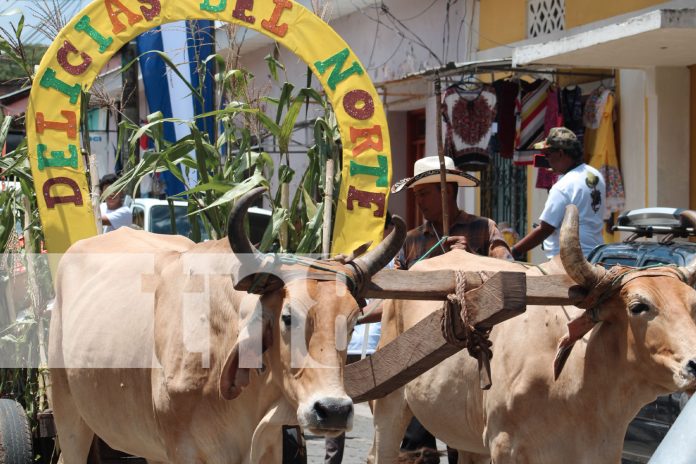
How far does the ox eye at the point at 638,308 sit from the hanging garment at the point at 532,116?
6802 mm

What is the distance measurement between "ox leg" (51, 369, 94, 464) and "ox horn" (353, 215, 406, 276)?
77.5 inches

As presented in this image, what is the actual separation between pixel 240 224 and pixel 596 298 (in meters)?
1.49

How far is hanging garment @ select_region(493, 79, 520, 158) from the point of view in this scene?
36.5 feet

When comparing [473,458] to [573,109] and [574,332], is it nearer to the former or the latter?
[574,332]

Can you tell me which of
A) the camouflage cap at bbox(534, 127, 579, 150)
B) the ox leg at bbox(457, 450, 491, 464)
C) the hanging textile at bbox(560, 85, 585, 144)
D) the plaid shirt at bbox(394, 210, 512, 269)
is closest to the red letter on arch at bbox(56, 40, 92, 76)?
the plaid shirt at bbox(394, 210, 512, 269)

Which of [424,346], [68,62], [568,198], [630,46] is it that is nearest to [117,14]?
[68,62]

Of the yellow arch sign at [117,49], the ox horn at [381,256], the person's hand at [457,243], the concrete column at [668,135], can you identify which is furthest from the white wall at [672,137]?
the ox horn at [381,256]

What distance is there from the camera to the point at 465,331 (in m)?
4.21

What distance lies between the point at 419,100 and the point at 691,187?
187 inches

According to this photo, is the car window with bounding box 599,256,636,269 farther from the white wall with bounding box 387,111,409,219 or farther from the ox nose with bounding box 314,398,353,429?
the white wall with bounding box 387,111,409,219

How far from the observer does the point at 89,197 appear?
528 centimetres

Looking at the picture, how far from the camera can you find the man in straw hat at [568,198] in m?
7.00

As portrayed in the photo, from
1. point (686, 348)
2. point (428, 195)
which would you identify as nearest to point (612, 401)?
point (686, 348)

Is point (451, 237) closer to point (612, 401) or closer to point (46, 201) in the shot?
point (612, 401)
